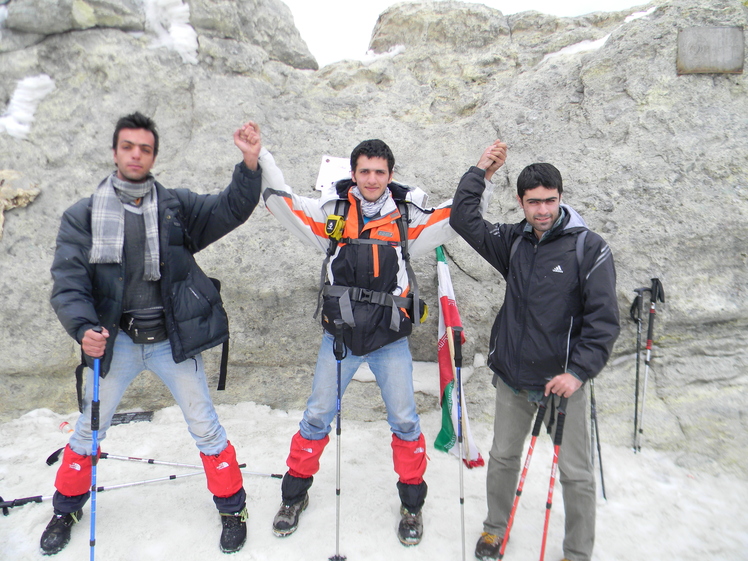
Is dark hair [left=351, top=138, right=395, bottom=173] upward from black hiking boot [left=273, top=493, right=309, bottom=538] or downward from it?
upward

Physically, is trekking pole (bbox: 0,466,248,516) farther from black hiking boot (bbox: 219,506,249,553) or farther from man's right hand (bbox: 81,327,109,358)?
man's right hand (bbox: 81,327,109,358)

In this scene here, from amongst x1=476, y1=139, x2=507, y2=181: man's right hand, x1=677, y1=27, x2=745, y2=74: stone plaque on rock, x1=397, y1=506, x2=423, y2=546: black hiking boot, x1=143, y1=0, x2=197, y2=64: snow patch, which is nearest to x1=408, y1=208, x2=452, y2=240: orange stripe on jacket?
x1=476, y1=139, x2=507, y2=181: man's right hand

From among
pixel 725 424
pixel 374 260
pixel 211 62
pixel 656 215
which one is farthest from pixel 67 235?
pixel 725 424

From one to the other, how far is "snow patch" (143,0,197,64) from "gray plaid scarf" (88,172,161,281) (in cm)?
447

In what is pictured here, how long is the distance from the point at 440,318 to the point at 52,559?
3.96 m

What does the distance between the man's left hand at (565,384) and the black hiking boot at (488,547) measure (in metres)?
1.38

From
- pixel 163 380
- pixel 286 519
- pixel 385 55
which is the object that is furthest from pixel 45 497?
pixel 385 55

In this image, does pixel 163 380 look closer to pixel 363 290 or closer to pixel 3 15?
pixel 363 290

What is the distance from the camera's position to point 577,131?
614cm

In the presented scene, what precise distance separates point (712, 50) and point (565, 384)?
508 centimetres

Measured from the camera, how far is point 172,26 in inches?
278

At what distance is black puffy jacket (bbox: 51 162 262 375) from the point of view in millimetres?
3219

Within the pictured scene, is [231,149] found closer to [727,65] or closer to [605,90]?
[605,90]

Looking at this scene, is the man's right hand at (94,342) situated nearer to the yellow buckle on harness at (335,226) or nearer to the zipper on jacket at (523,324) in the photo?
the yellow buckle on harness at (335,226)
